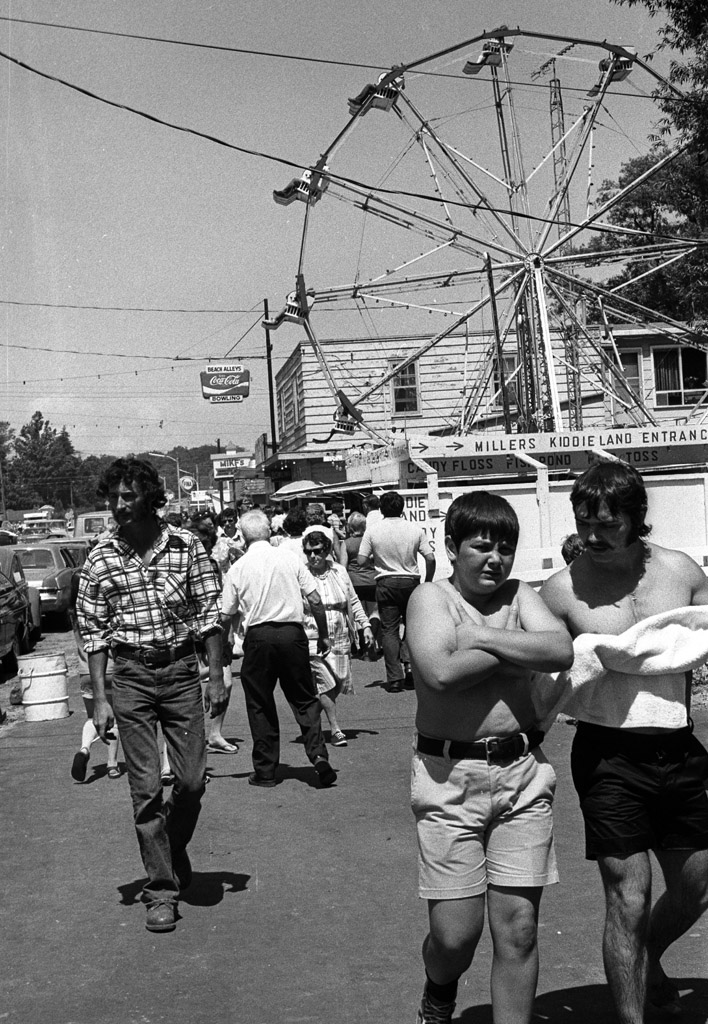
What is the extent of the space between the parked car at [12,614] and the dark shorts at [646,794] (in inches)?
467

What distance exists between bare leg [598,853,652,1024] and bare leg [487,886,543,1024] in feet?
0.85

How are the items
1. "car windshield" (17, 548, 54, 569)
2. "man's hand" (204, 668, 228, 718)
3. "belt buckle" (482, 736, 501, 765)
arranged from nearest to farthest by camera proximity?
1. "belt buckle" (482, 736, 501, 765)
2. "man's hand" (204, 668, 228, 718)
3. "car windshield" (17, 548, 54, 569)

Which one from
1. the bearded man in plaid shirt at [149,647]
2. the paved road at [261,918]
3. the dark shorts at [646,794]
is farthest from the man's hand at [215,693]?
the dark shorts at [646,794]

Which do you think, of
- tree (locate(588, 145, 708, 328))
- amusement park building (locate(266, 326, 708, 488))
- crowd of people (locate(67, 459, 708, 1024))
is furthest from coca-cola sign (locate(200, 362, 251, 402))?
crowd of people (locate(67, 459, 708, 1024))

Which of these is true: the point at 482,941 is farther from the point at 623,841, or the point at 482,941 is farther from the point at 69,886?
the point at 69,886

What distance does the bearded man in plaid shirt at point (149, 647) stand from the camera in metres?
5.57

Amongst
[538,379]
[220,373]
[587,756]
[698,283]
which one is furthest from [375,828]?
[220,373]

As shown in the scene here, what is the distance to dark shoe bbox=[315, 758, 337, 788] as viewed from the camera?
8.16 meters

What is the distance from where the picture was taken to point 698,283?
21.9m

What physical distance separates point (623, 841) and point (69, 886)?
3.29 metres

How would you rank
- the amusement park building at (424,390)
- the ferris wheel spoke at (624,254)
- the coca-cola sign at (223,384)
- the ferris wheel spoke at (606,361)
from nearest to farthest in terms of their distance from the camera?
the ferris wheel spoke at (624,254)
the ferris wheel spoke at (606,361)
the amusement park building at (424,390)
the coca-cola sign at (223,384)

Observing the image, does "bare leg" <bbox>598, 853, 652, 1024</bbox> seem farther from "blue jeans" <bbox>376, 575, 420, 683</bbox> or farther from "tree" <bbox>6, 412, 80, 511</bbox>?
"tree" <bbox>6, 412, 80, 511</bbox>

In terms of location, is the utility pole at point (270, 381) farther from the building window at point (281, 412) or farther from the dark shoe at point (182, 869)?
the dark shoe at point (182, 869)

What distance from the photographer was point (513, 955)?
12.1 feet
